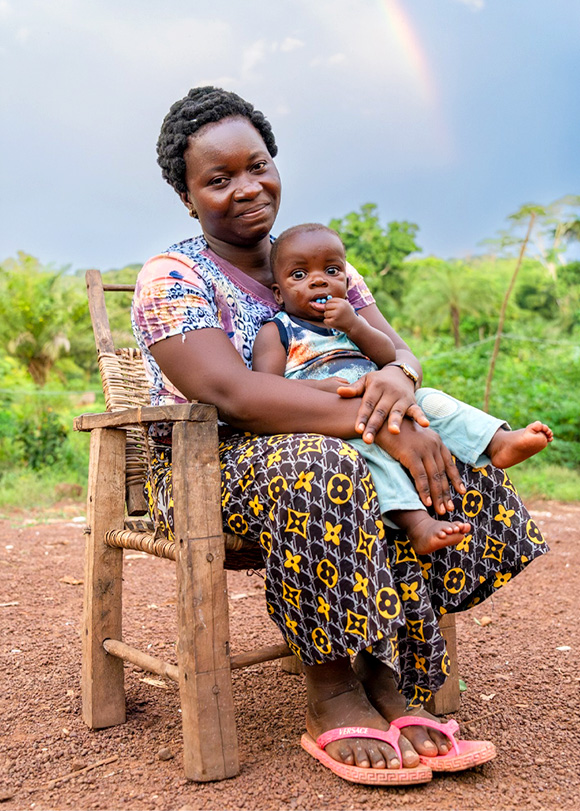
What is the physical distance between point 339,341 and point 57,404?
372 inches

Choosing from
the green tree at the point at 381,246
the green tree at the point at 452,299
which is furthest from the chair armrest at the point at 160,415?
the green tree at the point at 381,246

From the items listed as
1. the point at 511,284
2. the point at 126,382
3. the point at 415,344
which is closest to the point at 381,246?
the point at 415,344

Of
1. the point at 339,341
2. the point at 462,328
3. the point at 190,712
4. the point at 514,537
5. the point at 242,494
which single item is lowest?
the point at 190,712

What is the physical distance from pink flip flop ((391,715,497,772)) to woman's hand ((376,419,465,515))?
20.3 inches

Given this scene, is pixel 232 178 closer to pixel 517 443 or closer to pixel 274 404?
pixel 274 404

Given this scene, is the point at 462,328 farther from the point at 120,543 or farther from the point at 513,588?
the point at 120,543

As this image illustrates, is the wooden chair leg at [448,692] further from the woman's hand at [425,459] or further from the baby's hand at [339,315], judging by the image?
the baby's hand at [339,315]

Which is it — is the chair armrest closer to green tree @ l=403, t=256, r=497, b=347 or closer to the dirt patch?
the dirt patch

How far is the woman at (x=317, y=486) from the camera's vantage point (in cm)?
178

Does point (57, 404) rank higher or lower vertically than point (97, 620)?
higher

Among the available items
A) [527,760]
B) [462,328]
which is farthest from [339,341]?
[462,328]

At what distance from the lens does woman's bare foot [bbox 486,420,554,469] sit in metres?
1.96

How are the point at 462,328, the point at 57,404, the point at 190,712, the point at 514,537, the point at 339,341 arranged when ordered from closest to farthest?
the point at 190,712
the point at 514,537
the point at 339,341
the point at 57,404
the point at 462,328

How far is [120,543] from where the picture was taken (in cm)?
236
